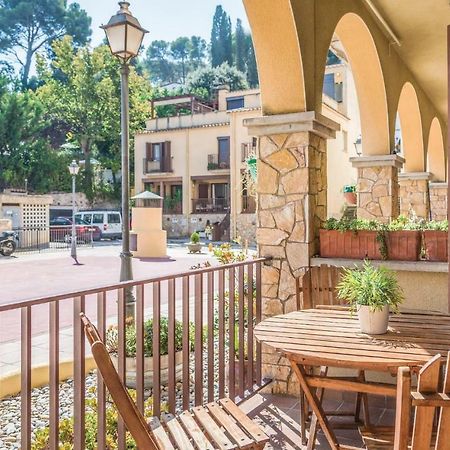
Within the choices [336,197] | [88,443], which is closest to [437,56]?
[88,443]

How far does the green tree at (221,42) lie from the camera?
149 feet

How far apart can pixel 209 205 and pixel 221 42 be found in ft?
86.5

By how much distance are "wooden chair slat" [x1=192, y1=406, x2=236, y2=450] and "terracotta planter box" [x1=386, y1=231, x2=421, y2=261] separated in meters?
1.84

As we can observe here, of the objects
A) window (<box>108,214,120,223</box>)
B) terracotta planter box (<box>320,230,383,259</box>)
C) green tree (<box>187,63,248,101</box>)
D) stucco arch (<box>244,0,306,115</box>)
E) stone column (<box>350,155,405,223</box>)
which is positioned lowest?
terracotta planter box (<box>320,230,383,259</box>)

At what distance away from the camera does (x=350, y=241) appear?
3342 mm

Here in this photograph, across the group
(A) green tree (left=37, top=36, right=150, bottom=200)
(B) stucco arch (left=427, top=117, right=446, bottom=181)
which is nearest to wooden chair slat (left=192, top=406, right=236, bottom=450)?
(B) stucco arch (left=427, top=117, right=446, bottom=181)

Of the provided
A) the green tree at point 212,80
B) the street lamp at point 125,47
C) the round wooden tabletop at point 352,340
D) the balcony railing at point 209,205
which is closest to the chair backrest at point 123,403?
the round wooden tabletop at point 352,340

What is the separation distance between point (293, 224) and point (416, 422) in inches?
90.0

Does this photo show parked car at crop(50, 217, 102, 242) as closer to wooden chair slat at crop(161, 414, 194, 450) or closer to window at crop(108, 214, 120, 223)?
window at crop(108, 214, 120, 223)

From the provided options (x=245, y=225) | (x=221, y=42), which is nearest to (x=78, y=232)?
(x=245, y=225)

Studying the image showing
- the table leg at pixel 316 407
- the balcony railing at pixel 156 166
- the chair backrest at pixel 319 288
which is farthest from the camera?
the balcony railing at pixel 156 166

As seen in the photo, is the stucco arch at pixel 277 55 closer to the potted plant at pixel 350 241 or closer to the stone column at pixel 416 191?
the potted plant at pixel 350 241

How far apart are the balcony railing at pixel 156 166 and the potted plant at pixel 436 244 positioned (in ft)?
72.7

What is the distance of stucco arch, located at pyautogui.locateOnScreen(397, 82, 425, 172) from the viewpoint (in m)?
7.29
